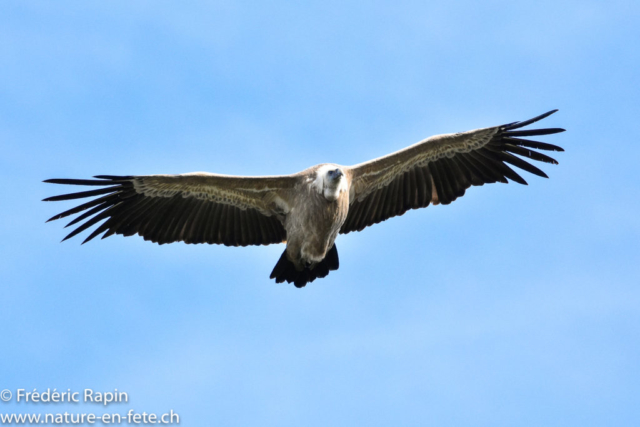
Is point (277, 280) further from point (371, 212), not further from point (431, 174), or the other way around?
point (431, 174)

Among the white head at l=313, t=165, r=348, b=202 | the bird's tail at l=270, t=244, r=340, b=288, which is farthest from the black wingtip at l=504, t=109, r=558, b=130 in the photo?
the bird's tail at l=270, t=244, r=340, b=288

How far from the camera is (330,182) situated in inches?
427

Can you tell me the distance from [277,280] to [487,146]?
312 cm

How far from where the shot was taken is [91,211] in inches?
449

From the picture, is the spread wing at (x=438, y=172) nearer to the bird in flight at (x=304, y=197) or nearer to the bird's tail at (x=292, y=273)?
the bird in flight at (x=304, y=197)

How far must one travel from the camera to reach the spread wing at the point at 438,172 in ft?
39.0

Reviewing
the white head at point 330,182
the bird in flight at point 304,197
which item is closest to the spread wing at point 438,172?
the bird in flight at point 304,197

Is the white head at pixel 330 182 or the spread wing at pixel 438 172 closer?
the white head at pixel 330 182

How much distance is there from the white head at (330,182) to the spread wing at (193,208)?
20.7 inches

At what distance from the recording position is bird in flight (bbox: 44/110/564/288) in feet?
37.0

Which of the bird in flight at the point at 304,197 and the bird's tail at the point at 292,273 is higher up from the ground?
the bird in flight at the point at 304,197

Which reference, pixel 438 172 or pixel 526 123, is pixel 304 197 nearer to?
pixel 438 172

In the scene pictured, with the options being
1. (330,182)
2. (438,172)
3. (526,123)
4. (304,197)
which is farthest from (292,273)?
(526,123)

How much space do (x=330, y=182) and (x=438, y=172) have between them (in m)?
1.84
